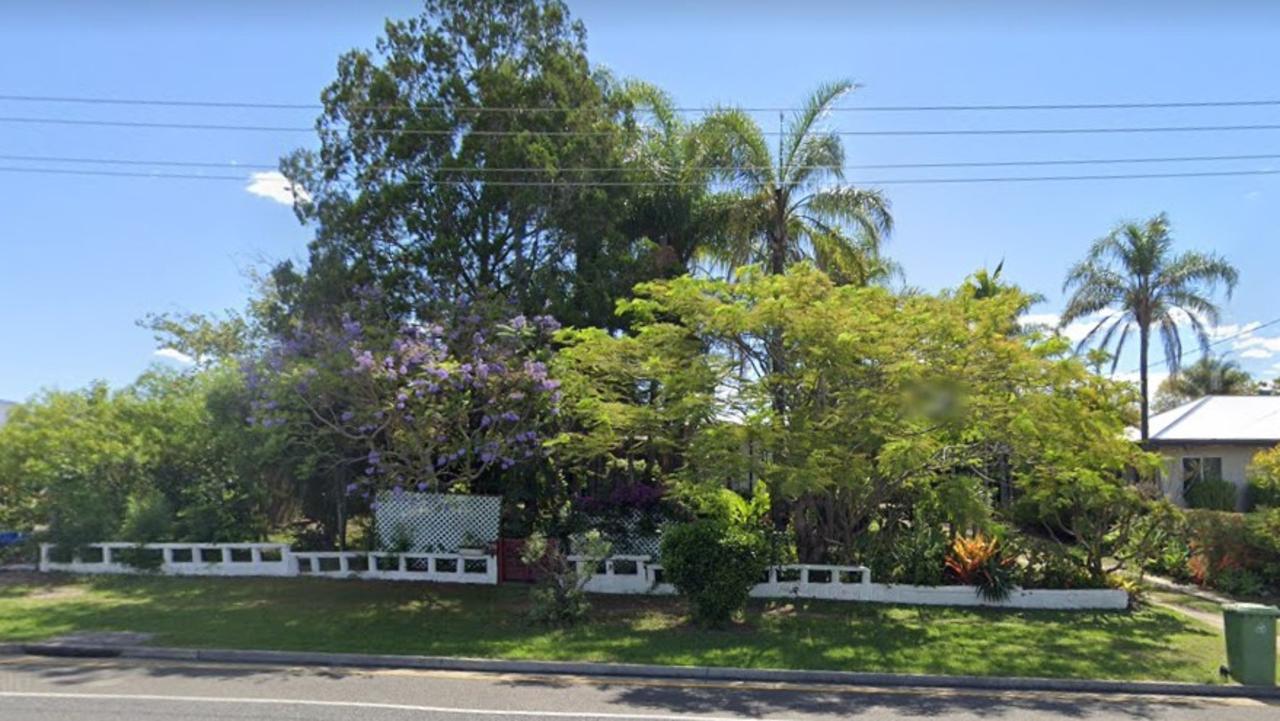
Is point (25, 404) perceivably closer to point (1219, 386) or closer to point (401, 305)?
point (401, 305)

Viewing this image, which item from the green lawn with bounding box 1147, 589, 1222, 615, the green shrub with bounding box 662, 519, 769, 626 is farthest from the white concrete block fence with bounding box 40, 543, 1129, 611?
the green shrub with bounding box 662, 519, 769, 626

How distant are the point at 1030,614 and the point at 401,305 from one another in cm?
1371

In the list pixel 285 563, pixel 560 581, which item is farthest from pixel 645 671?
pixel 285 563

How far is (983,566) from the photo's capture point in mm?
14125

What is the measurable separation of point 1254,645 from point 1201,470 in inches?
737

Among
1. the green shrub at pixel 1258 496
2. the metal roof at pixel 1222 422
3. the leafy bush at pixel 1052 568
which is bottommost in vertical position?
the leafy bush at pixel 1052 568

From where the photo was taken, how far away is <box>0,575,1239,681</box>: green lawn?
10.4 metres

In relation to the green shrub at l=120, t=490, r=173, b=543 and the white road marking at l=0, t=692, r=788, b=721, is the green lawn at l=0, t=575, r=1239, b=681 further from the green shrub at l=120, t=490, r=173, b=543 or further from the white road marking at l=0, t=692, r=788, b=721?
the white road marking at l=0, t=692, r=788, b=721

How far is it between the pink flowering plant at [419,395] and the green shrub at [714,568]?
3.75 metres

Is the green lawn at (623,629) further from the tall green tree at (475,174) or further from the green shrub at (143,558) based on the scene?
the tall green tree at (475,174)

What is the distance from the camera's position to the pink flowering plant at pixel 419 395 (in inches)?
567

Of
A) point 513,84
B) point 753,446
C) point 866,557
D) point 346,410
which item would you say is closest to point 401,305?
point 346,410

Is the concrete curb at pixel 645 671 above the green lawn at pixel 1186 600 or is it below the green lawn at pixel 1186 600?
above

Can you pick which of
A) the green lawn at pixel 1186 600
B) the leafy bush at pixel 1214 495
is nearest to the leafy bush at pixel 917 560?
the green lawn at pixel 1186 600
